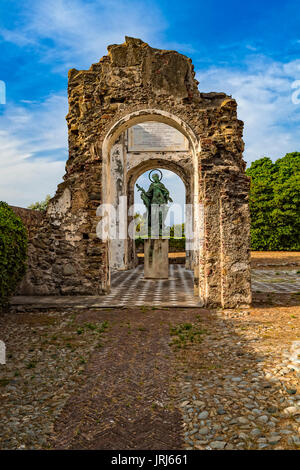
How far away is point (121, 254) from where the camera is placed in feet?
45.4

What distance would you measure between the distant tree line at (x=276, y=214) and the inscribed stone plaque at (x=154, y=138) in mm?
10588

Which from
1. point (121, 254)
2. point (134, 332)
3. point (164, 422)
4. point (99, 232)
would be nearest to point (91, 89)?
point (99, 232)

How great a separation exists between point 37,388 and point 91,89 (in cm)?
562

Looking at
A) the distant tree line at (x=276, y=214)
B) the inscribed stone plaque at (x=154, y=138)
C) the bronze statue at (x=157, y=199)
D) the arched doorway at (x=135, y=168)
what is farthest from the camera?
the distant tree line at (x=276, y=214)

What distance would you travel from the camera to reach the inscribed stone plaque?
1448 centimetres

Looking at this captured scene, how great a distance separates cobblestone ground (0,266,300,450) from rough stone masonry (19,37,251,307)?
1456 millimetres

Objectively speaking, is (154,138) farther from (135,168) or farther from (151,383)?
(151,383)

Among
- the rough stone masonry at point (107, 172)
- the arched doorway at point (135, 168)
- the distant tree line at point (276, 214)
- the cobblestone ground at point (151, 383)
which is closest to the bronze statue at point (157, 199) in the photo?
the arched doorway at point (135, 168)

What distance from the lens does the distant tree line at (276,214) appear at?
22484 mm

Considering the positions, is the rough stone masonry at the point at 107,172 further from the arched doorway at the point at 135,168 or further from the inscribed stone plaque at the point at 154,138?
the inscribed stone plaque at the point at 154,138

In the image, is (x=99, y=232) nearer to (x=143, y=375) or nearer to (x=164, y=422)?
(x=143, y=375)

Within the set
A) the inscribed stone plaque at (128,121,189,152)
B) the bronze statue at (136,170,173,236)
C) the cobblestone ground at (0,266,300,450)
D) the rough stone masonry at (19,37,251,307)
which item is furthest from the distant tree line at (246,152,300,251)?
the cobblestone ground at (0,266,300,450)

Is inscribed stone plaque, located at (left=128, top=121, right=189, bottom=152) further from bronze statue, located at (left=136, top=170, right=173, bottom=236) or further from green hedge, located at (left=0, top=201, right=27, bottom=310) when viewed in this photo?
green hedge, located at (left=0, top=201, right=27, bottom=310)

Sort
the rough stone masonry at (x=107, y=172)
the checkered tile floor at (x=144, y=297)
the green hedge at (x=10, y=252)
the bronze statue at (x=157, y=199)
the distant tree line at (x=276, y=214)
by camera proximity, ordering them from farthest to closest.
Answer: the distant tree line at (x=276, y=214) → the bronze statue at (x=157, y=199) → the checkered tile floor at (x=144, y=297) → the rough stone masonry at (x=107, y=172) → the green hedge at (x=10, y=252)
